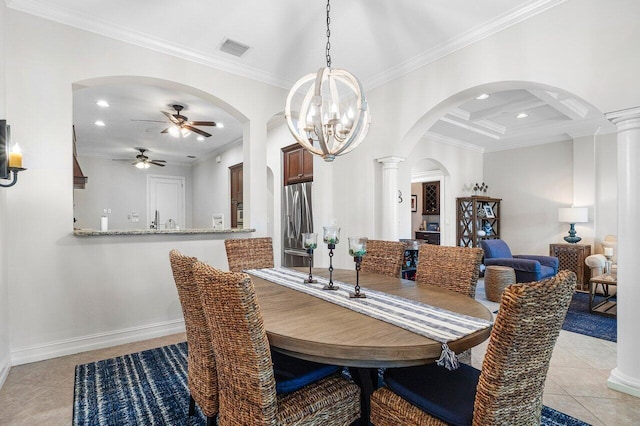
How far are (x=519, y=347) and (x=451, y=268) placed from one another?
1.14m

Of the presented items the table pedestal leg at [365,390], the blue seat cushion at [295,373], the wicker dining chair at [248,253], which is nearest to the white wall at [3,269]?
the wicker dining chair at [248,253]

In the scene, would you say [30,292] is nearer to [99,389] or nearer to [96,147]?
[99,389]

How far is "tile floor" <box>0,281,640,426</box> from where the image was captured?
1938mm

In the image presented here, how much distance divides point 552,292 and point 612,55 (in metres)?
2.14

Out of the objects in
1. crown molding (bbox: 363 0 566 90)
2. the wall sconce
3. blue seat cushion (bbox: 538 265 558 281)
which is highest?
crown molding (bbox: 363 0 566 90)

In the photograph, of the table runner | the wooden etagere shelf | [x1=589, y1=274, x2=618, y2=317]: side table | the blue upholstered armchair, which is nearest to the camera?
the table runner

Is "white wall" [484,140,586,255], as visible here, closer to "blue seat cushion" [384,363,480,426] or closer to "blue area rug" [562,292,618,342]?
"blue area rug" [562,292,618,342]

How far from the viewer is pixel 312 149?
8.04ft

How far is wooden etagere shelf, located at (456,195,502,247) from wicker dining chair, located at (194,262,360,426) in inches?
217

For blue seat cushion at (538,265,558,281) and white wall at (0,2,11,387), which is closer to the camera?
white wall at (0,2,11,387)

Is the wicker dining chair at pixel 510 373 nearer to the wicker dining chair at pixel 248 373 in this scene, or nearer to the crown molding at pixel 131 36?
the wicker dining chair at pixel 248 373

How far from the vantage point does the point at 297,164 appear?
5.29m

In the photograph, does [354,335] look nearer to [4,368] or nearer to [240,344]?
[240,344]

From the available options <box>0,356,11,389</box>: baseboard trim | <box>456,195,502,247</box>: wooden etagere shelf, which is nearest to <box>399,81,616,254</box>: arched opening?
<box>456,195,502,247</box>: wooden etagere shelf
